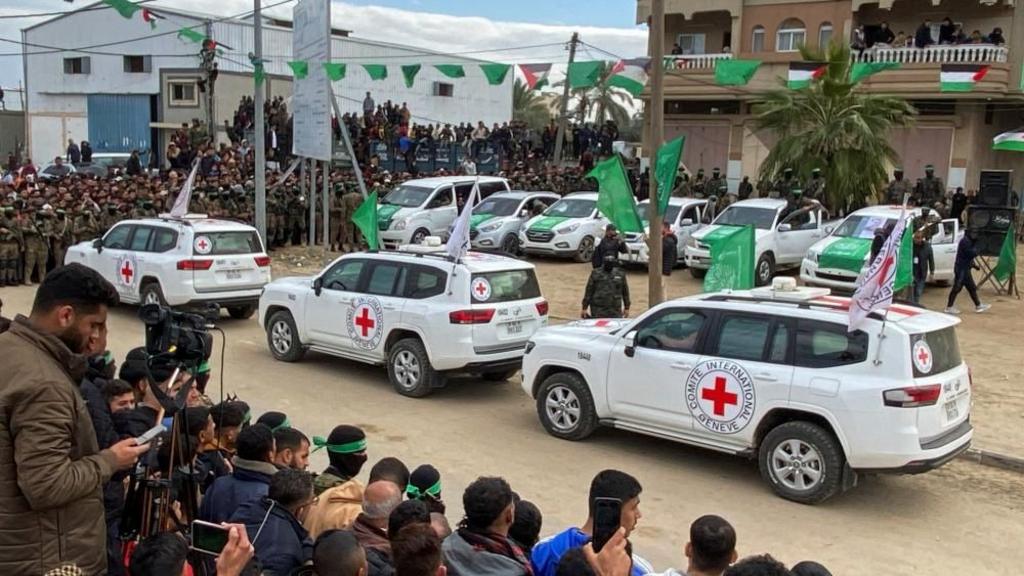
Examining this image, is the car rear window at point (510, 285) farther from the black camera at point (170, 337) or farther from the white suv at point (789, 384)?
the black camera at point (170, 337)

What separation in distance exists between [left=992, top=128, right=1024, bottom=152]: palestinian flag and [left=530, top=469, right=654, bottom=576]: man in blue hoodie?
27.2 m

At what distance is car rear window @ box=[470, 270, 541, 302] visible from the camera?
10.7 metres

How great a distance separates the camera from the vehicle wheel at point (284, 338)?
484 inches

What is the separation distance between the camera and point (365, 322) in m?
11.3

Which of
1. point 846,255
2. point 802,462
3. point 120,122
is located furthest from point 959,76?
point 120,122

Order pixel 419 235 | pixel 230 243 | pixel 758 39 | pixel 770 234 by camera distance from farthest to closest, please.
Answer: pixel 758 39, pixel 419 235, pixel 770 234, pixel 230 243

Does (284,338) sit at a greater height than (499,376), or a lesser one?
greater

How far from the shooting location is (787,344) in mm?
7777

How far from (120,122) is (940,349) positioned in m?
41.4

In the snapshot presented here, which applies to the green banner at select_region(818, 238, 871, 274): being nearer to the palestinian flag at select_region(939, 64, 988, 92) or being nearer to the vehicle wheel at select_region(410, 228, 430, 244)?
the vehicle wheel at select_region(410, 228, 430, 244)

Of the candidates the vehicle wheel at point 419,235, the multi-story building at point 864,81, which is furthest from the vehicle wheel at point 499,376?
the multi-story building at point 864,81

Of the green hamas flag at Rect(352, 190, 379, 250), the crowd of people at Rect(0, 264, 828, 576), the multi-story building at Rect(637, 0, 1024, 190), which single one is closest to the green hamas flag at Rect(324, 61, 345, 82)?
the green hamas flag at Rect(352, 190, 379, 250)

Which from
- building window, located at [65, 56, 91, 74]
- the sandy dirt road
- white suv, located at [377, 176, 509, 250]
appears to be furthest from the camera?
building window, located at [65, 56, 91, 74]

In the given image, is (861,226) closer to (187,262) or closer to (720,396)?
(720,396)
